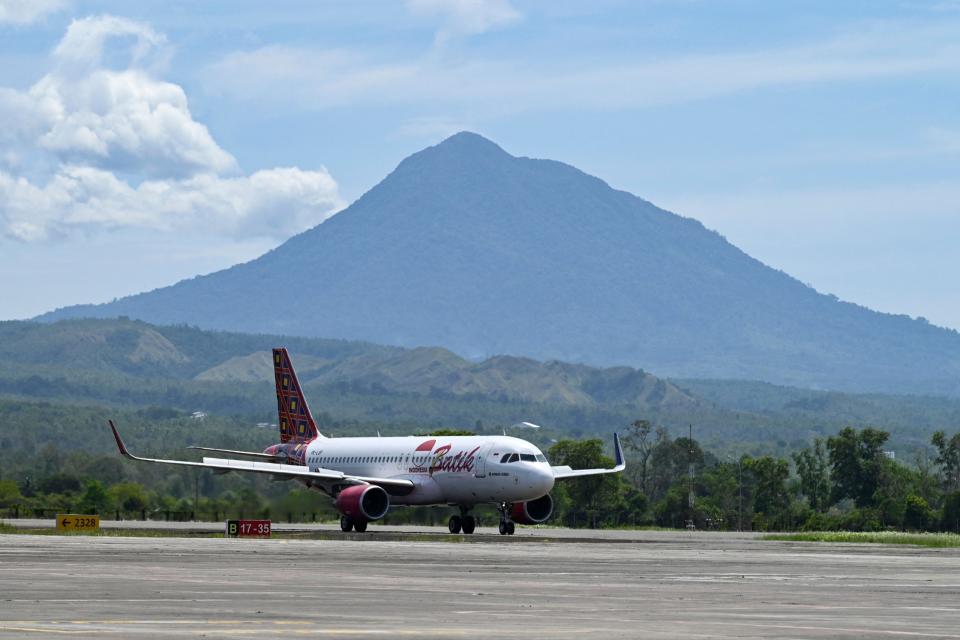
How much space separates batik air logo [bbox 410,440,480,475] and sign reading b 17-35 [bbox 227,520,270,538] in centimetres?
1002

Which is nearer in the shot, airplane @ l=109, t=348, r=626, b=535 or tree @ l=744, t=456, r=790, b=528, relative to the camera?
airplane @ l=109, t=348, r=626, b=535

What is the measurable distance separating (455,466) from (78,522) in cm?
1850

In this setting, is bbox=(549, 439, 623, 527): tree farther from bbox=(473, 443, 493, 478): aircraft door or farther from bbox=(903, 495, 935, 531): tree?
A: bbox=(473, 443, 493, 478): aircraft door

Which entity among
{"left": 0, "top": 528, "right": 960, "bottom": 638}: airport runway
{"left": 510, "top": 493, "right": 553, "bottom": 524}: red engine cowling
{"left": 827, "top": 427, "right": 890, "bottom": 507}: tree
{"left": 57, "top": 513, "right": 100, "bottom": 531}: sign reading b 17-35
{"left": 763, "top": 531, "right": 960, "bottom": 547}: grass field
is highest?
{"left": 827, "top": 427, "right": 890, "bottom": 507}: tree

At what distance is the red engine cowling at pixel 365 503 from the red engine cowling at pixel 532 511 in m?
6.53

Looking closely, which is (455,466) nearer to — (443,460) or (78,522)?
(443,460)

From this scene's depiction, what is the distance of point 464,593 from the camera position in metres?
32.9

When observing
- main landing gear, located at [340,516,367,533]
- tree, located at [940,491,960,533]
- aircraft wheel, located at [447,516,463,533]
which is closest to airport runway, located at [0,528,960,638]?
main landing gear, located at [340,516,367,533]

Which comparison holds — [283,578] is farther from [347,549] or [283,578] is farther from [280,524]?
[280,524]

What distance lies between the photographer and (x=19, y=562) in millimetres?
43719

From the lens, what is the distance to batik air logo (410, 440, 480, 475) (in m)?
80.4

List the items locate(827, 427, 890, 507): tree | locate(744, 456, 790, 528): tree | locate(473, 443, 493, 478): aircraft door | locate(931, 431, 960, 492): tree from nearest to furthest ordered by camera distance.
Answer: locate(473, 443, 493, 478): aircraft door
locate(827, 427, 890, 507): tree
locate(744, 456, 790, 528): tree
locate(931, 431, 960, 492): tree

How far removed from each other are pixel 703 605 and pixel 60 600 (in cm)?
1105

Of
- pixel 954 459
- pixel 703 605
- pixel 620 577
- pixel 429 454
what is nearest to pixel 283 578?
pixel 620 577
